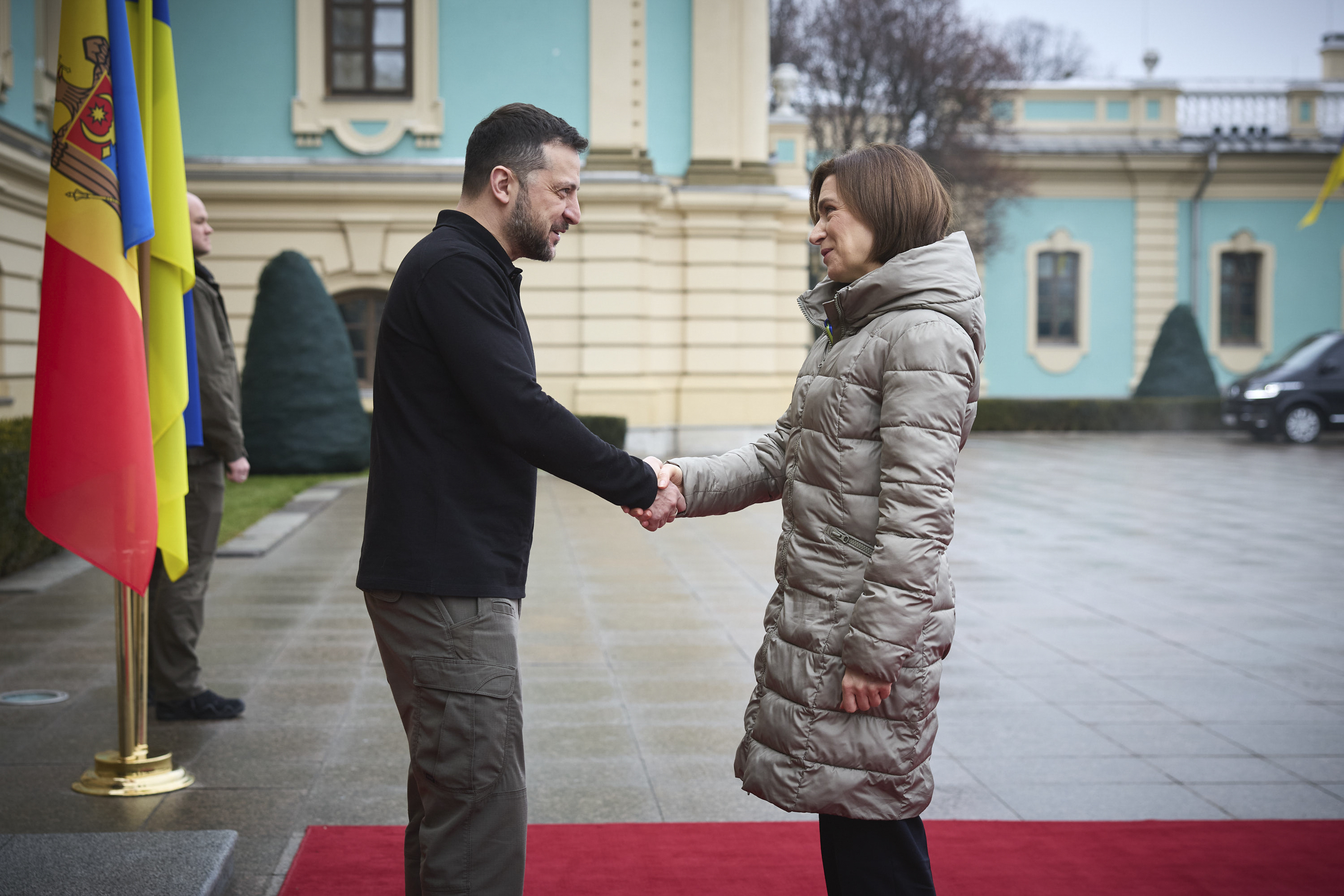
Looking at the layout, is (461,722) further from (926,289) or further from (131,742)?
(131,742)

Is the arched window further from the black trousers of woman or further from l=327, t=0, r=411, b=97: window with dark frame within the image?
the black trousers of woman

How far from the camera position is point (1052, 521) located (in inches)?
503

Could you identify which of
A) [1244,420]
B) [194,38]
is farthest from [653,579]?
[1244,420]

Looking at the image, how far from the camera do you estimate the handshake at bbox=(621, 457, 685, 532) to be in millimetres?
3273

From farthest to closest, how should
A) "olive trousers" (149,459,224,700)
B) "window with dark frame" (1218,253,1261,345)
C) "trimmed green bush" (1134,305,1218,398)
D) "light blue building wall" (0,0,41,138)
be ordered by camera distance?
"window with dark frame" (1218,253,1261,345) → "trimmed green bush" (1134,305,1218,398) → "light blue building wall" (0,0,41,138) → "olive trousers" (149,459,224,700)

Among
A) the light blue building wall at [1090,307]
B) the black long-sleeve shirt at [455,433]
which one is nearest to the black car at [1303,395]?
the light blue building wall at [1090,307]

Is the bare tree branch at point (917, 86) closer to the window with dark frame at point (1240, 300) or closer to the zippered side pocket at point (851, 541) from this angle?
the window with dark frame at point (1240, 300)

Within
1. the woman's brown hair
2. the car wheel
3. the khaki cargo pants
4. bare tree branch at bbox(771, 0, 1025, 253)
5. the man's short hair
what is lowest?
the car wheel

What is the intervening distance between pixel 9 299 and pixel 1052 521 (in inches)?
493

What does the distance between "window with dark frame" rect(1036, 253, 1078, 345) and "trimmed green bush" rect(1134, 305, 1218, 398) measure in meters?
4.28

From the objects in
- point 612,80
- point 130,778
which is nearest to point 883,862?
point 130,778

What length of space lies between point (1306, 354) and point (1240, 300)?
32.7ft

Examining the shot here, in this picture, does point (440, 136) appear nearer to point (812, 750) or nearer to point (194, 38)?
point (194, 38)

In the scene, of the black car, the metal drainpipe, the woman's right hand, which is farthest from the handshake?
the metal drainpipe
